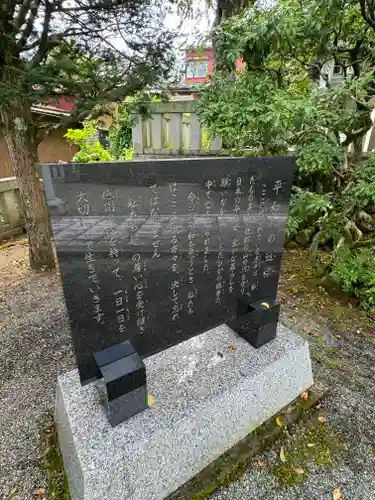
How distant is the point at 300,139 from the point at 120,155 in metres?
7.20

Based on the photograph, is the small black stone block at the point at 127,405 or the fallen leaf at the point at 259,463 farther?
the fallen leaf at the point at 259,463

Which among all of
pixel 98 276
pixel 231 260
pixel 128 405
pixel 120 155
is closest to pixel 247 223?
pixel 231 260

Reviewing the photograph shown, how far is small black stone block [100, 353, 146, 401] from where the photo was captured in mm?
1738

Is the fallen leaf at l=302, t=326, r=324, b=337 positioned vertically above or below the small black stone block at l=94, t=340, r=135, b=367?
below

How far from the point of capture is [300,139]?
3584 millimetres

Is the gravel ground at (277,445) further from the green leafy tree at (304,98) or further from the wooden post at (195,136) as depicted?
the wooden post at (195,136)

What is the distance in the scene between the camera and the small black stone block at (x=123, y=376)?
1738 millimetres

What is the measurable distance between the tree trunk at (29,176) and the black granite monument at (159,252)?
11.2 feet

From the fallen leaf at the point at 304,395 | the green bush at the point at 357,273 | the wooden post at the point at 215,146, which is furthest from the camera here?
the wooden post at the point at 215,146

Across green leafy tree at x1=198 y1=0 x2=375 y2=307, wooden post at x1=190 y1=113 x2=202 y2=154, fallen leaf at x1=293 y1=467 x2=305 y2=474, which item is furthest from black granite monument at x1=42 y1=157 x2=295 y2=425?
wooden post at x1=190 y1=113 x2=202 y2=154

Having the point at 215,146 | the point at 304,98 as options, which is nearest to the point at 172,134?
the point at 215,146

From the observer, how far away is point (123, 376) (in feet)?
5.74

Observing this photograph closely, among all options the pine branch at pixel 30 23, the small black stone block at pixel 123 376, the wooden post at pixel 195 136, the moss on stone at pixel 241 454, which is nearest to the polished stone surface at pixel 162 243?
the small black stone block at pixel 123 376

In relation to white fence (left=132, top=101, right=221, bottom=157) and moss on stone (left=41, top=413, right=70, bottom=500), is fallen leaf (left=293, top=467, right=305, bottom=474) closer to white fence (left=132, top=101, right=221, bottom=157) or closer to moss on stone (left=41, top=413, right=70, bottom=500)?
moss on stone (left=41, top=413, right=70, bottom=500)
